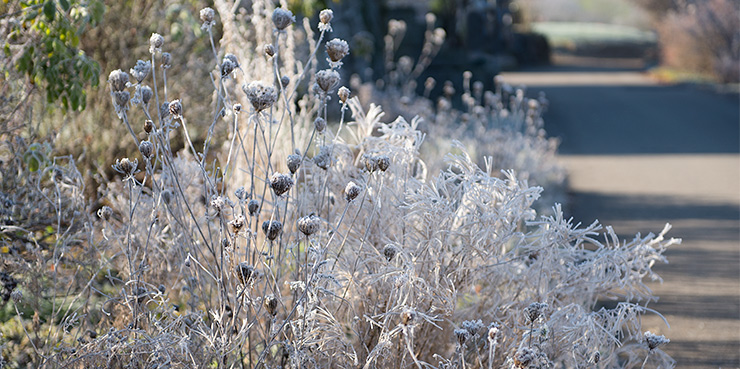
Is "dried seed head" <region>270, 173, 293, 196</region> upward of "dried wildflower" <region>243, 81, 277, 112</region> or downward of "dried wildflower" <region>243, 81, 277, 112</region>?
downward

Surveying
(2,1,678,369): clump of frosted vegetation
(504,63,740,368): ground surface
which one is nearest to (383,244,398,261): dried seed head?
(2,1,678,369): clump of frosted vegetation

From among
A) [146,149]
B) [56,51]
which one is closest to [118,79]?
[146,149]

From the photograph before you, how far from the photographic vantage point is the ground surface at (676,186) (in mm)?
4141

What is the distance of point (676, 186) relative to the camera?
26.5ft

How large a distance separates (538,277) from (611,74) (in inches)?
936

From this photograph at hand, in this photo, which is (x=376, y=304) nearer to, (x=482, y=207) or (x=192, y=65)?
(x=482, y=207)

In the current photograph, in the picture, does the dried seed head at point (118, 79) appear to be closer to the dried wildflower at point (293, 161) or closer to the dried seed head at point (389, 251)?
the dried wildflower at point (293, 161)

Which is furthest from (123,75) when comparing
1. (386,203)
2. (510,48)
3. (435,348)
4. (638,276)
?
(510,48)

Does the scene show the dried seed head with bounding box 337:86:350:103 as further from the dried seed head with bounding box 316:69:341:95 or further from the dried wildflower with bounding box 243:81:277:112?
the dried wildflower with bounding box 243:81:277:112

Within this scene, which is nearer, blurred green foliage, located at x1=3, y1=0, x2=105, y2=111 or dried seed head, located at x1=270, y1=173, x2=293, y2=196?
dried seed head, located at x1=270, y1=173, x2=293, y2=196

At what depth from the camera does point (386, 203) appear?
2643 millimetres

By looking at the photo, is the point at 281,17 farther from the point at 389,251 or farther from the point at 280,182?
the point at 389,251

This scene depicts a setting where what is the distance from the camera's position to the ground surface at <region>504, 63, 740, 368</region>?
163 inches

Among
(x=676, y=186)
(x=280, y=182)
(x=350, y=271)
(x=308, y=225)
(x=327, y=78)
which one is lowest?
(x=676, y=186)
